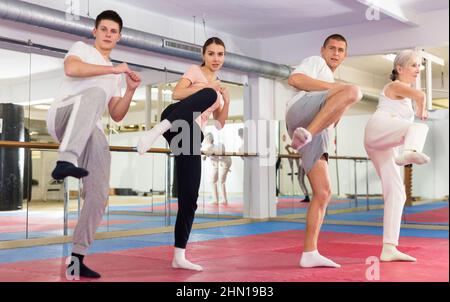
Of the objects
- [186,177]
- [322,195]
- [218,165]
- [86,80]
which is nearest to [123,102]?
[86,80]

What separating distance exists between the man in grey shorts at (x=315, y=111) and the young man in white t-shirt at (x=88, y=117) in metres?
1.10

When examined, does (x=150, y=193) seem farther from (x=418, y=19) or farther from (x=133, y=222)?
(x=418, y=19)

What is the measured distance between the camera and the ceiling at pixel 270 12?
7.09 meters

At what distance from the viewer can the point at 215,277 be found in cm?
329

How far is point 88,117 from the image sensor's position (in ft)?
9.46

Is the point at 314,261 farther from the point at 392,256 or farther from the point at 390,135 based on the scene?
the point at 390,135

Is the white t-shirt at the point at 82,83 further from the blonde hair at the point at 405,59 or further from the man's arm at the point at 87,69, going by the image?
the blonde hair at the point at 405,59

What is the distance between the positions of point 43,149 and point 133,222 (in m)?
2.09

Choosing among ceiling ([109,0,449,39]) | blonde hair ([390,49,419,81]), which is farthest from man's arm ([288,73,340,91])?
ceiling ([109,0,449,39])

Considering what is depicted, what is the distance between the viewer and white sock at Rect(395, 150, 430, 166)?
3355mm

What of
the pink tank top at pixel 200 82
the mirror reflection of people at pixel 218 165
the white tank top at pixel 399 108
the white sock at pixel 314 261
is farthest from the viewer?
the mirror reflection of people at pixel 218 165

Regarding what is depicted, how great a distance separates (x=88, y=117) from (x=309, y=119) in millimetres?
1421

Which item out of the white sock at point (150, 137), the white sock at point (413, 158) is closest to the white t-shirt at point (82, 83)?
the white sock at point (150, 137)
